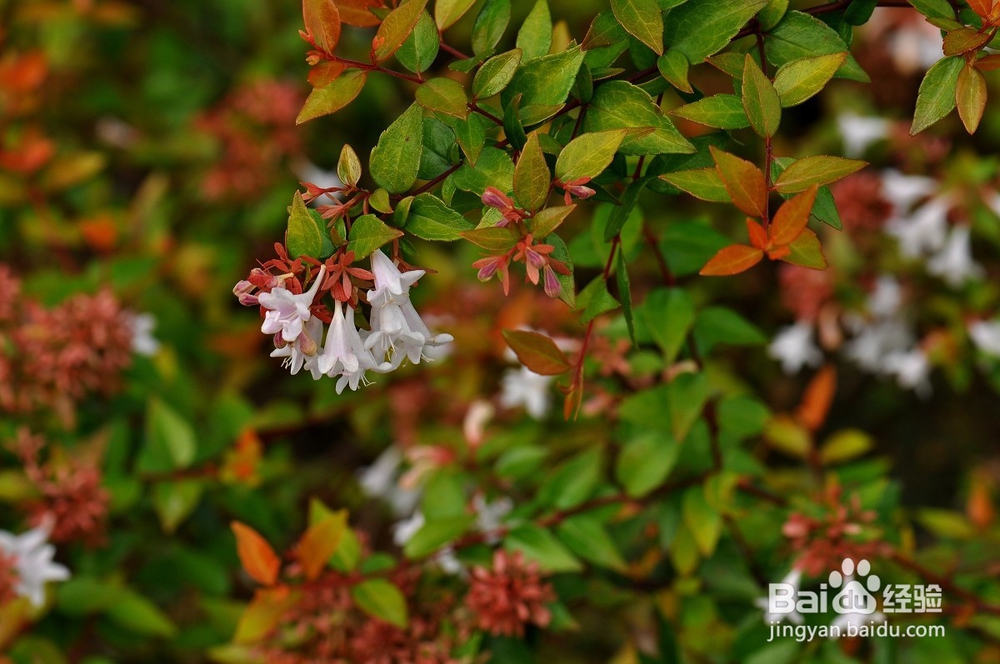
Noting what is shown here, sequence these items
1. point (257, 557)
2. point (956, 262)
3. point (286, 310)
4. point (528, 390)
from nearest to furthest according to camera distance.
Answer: point (286, 310)
point (257, 557)
point (528, 390)
point (956, 262)

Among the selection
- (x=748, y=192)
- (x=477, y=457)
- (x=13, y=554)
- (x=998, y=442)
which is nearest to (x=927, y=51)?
(x=998, y=442)

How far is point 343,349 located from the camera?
72 cm

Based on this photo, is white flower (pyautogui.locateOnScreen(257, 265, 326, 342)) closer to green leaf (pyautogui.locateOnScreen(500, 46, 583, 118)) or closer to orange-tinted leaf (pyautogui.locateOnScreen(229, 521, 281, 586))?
green leaf (pyautogui.locateOnScreen(500, 46, 583, 118))

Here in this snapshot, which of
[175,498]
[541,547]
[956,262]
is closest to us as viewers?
[541,547]

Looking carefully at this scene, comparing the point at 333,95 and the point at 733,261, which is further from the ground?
the point at 333,95

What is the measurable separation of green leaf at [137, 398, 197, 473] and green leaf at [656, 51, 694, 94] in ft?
3.39

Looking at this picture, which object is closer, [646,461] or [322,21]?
[322,21]

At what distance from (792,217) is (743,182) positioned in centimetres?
5

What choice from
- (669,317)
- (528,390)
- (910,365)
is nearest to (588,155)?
(669,317)

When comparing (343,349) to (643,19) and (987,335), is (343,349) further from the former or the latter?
(987,335)

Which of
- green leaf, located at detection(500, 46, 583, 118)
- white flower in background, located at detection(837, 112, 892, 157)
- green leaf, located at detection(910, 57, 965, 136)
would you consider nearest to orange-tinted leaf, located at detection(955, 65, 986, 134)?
green leaf, located at detection(910, 57, 965, 136)

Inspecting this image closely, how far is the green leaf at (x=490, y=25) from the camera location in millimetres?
837

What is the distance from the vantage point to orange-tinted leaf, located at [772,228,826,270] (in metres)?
A: 0.75

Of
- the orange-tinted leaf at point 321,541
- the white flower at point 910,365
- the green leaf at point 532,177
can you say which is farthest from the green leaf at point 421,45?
the white flower at point 910,365
